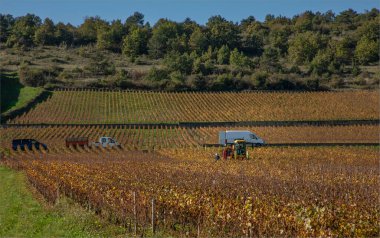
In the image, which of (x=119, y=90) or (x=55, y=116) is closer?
(x=55, y=116)

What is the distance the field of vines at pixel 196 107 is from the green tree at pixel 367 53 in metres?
32.4

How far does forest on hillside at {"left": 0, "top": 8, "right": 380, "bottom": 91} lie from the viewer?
73.3m

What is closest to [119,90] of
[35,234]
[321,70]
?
[321,70]

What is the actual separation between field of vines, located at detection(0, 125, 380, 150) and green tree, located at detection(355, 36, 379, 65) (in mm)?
49214

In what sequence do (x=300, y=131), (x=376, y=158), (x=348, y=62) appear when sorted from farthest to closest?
1. (x=348, y=62)
2. (x=300, y=131)
3. (x=376, y=158)

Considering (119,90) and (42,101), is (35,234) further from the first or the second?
(119,90)

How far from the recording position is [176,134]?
4950cm

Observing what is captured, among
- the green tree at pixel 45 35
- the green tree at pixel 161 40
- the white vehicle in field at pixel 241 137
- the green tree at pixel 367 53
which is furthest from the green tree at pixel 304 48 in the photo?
the white vehicle in field at pixel 241 137

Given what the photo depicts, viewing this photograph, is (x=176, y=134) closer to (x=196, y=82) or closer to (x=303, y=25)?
(x=196, y=82)

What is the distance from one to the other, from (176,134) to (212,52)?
189 feet

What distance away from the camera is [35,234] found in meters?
12.0

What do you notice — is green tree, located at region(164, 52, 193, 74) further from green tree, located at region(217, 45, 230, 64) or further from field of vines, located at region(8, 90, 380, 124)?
green tree, located at region(217, 45, 230, 64)

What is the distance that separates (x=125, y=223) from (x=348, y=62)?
92948 millimetres

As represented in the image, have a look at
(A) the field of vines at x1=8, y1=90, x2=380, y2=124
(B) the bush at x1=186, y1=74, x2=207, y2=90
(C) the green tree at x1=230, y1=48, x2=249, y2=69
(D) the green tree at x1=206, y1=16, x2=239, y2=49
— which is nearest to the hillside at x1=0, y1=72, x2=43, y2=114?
(A) the field of vines at x1=8, y1=90, x2=380, y2=124
